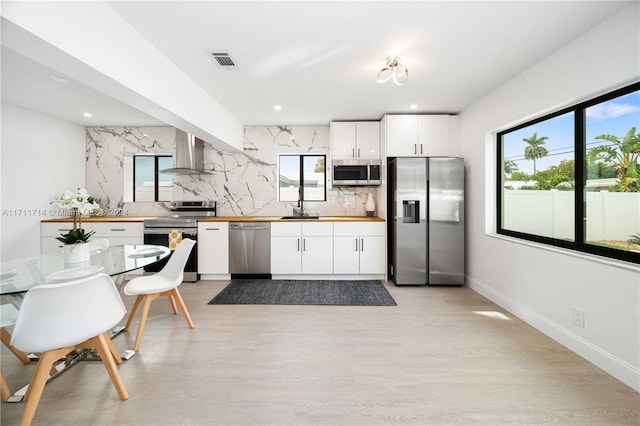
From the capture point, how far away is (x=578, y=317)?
2.20 metres

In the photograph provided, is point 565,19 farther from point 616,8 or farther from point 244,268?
point 244,268

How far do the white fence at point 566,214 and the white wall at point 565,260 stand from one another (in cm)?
20

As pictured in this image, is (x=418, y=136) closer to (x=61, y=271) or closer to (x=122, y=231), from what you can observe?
(x=61, y=271)

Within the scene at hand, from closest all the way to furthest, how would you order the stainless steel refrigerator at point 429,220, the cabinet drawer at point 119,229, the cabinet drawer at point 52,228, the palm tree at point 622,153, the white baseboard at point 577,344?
the white baseboard at point 577,344
the palm tree at point 622,153
the stainless steel refrigerator at point 429,220
the cabinet drawer at point 52,228
the cabinet drawer at point 119,229

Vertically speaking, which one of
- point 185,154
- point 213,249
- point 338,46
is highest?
point 338,46

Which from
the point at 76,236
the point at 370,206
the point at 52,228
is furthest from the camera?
the point at 370,206

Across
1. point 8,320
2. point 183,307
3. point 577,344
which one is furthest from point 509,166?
point 8,320

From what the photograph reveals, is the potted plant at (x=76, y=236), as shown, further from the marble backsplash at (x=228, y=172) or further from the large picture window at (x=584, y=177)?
the large picture window at (x=584, y=177)

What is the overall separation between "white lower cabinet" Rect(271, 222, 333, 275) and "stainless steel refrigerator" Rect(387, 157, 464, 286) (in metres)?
1.01

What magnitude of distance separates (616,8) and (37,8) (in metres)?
3.44

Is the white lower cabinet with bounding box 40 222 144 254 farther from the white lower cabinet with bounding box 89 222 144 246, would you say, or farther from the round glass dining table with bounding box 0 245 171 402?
the round glass dining table with bounding box 0 245 171 402

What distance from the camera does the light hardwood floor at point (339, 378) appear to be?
1.58m

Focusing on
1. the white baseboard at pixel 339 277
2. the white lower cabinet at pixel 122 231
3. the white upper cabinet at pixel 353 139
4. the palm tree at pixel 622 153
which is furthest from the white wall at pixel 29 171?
the palm tree at pixel 622 153

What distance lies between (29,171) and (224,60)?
3.58m
